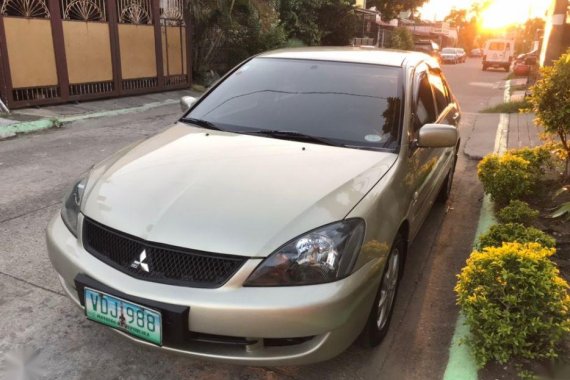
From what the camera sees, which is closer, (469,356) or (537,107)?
(469,356)

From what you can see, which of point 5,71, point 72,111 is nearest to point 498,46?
point 72,111

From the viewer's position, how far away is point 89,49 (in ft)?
33.3

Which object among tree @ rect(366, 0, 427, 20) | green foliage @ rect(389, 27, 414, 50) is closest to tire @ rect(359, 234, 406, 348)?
green foliage @ rect(389, 27, 414, 50)

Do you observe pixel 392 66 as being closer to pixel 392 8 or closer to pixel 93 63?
pixel 93 63

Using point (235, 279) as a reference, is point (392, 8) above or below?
above

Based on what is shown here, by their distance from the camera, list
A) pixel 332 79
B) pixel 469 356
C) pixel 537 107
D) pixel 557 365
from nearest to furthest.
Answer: pixel 557 365
pixel 469 356
pixel 332 79
pixel 537 107

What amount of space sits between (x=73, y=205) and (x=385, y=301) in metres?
1.76

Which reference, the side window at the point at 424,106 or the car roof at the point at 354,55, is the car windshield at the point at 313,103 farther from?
the side window at the point at 424,106

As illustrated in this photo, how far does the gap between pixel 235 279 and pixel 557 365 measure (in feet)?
5.55

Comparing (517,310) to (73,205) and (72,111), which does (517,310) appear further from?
(72,111)

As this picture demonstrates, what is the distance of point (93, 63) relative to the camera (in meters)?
10.3

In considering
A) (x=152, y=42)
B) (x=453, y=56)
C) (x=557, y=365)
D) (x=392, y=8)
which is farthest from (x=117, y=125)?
(x=453, y=56)

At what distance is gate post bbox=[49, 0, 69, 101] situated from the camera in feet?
30.3

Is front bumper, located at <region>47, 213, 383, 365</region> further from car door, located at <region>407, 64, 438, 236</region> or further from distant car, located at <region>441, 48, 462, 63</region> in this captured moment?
distant car, located at <region>441, 48, 462, 63</region>
